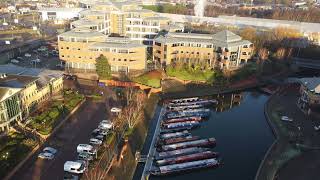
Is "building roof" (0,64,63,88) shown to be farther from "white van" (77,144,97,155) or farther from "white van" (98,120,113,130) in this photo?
"white van" (77,144,97,155)

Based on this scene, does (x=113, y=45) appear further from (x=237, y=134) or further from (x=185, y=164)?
(x=185, y=164)

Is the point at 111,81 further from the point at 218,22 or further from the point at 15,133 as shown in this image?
the point at 218,22

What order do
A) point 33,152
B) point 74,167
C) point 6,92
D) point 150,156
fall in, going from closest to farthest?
point 74,167 → point 33,152 → point 150,156 → point 6,92

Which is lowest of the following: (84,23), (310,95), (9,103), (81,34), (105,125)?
(105,125)

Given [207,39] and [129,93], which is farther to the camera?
[207,39]

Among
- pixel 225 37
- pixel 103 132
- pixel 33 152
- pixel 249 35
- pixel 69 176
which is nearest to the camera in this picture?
pixel 69 176

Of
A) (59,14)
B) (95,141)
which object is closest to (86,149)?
(95,141)

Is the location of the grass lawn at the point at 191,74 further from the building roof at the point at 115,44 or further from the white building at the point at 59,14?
the white building at the point at 59,14
